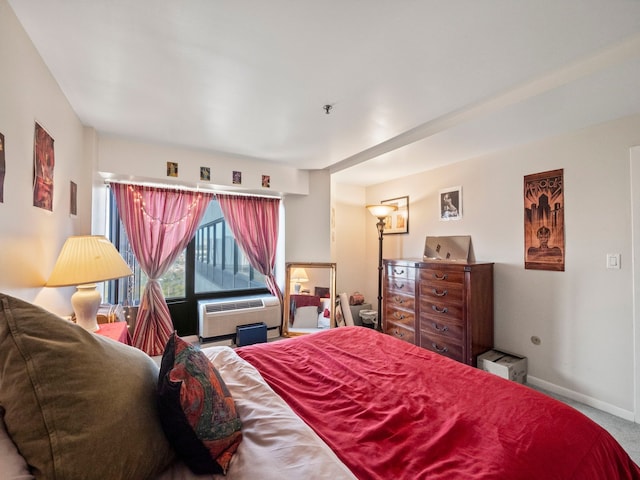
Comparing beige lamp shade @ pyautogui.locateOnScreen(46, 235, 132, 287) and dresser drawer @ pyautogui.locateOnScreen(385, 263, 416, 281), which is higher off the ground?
beige lamp shade @ pyautogui.locateOnScreen(46, 235, 132, 287)

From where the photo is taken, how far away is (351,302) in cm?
428

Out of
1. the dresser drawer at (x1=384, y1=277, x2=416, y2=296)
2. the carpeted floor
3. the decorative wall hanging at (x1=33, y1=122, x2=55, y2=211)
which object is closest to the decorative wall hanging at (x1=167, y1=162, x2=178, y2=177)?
the decorative wall hanging at (x1=33, y1=122, x2=55, y2=211)

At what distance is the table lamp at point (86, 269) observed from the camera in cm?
164

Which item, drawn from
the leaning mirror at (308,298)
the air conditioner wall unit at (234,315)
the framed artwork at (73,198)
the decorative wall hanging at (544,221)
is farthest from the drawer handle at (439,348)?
the framed artwork at (73,198)

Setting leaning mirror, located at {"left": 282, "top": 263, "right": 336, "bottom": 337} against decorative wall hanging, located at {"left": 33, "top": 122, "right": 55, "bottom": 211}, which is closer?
decorative wall hanging, located at {"left": 33, "top": 122, "right": 55, "bottom": 211}

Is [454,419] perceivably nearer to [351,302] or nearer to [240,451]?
[240,451]

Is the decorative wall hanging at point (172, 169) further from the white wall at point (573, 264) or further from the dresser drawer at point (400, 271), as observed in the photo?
the white wall at point (573, 264)

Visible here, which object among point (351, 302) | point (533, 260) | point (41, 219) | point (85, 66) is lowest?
point (351, 302)

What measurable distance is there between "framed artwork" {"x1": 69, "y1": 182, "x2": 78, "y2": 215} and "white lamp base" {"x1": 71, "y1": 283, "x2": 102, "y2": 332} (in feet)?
2.53

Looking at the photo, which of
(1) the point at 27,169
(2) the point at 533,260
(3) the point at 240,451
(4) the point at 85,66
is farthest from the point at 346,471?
(2) the point at 533,260

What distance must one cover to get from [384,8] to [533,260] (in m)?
2.49

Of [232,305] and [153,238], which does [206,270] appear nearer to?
[232,305]

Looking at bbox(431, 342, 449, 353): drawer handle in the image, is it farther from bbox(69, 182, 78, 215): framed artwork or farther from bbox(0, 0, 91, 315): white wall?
bbox(69, 182, 78, 215): framed artwork

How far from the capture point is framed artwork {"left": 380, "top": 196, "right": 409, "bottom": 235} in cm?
388
